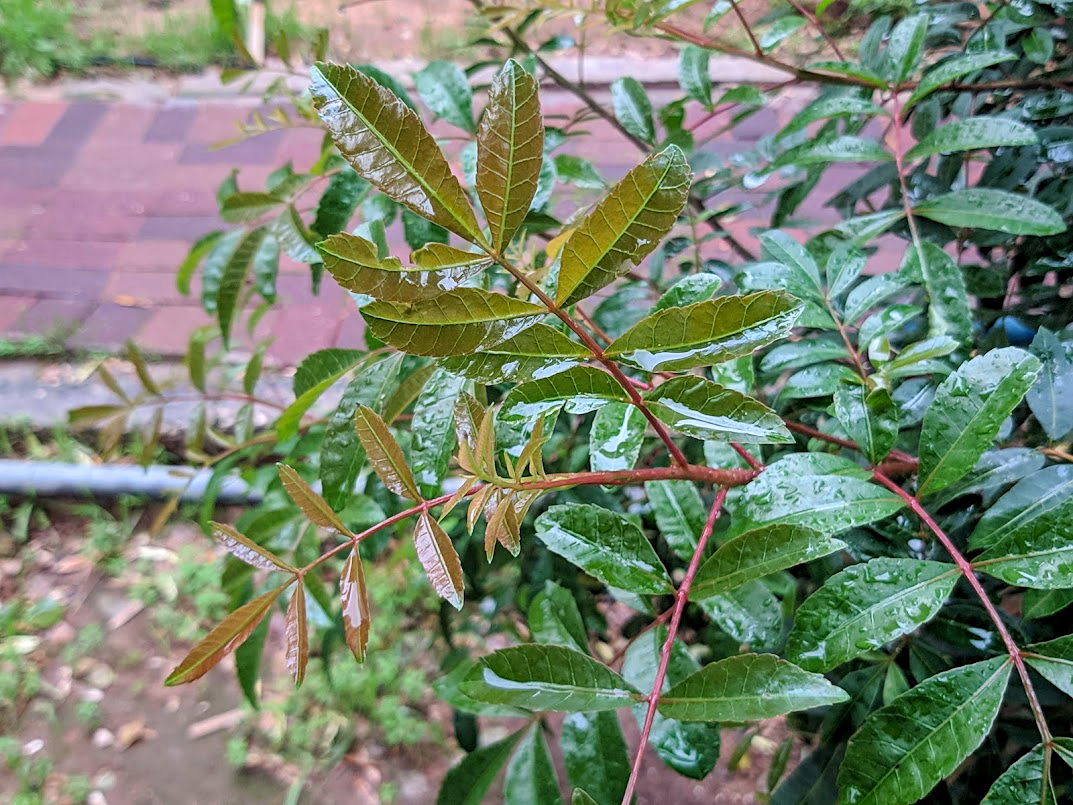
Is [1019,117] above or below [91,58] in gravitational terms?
above

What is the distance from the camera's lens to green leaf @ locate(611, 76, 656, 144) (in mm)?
752

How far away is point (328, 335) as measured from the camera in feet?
6.64

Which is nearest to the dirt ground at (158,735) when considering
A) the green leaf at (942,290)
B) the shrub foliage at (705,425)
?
the shrub foliage at (705,425)

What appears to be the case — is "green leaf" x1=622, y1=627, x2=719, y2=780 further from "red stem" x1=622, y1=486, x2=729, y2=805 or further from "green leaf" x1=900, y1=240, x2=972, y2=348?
"green leaf" x1=900, y1=240, x2=972, y2=348

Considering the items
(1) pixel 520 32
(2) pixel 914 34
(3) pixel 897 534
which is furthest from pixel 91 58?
(3) pixel 897 534

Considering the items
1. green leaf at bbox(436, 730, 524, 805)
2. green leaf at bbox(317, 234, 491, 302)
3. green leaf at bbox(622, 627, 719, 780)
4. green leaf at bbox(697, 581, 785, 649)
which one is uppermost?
green leaf at bbox(317, 234, 491, 302)

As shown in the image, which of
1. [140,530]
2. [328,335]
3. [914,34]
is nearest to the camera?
[914,34]

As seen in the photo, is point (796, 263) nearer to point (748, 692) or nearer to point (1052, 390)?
point (1052, 390)

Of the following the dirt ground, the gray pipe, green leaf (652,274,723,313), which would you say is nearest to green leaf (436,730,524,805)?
green leaf (652,274,723,313)

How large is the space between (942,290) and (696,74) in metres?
0.31

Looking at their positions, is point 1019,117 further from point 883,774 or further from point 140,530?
point 140,530

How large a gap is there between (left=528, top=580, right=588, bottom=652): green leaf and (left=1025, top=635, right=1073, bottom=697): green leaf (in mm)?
259

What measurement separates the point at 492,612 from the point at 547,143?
22.1 inches

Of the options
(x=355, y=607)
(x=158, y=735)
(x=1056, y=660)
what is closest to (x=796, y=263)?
(x=1056, y=660)
